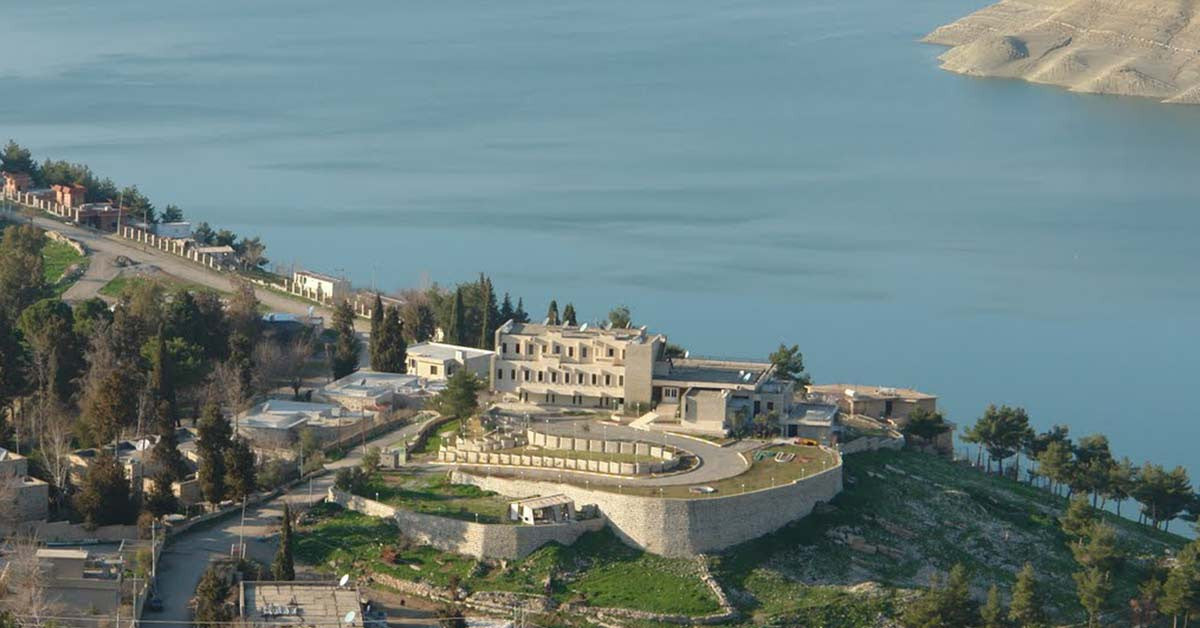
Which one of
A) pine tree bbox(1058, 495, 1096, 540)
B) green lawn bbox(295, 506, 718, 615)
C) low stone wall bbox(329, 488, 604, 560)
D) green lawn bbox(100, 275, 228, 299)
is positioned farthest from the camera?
green lawn bbox(100, 275, 228, 299)

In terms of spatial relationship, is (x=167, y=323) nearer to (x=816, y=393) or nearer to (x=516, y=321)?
(x=516, y=321)

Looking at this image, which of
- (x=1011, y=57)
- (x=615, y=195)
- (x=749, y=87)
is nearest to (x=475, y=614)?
(x=615, y=195)

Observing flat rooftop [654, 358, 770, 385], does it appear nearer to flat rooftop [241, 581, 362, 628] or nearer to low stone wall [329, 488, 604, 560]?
low stone wall [329, 488, 604, 560]

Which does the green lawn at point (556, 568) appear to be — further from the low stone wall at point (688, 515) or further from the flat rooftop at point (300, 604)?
the flat rooftop at point (300, 604)

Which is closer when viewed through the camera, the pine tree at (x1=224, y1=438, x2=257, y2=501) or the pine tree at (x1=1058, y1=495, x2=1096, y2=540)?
the pine tree at (x1=224, y1=438, x2=257, y2=501)

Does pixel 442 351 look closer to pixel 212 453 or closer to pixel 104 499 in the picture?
pixel 212 453

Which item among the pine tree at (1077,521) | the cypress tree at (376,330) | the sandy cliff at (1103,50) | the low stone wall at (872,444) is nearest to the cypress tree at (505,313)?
the cypress tree at (376,330)

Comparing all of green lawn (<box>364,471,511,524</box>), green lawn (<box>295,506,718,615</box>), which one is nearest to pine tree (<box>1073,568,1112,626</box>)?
green lawn (<box>295,506,718,615</box>)
